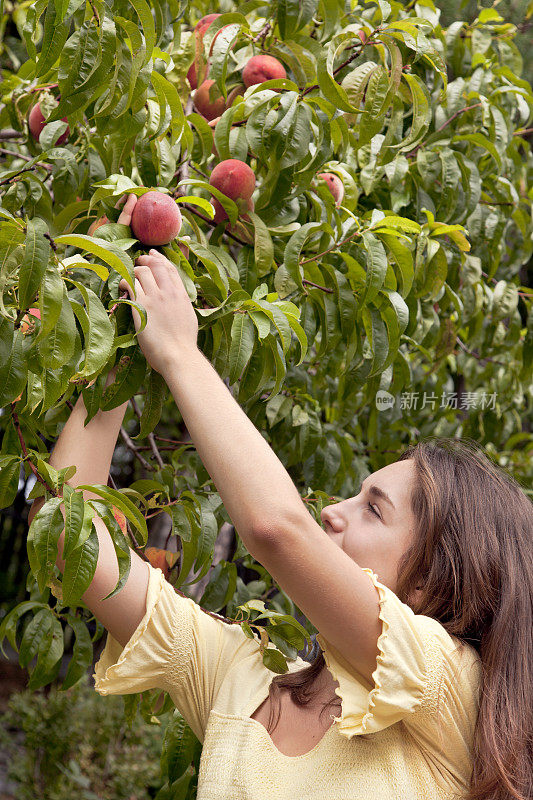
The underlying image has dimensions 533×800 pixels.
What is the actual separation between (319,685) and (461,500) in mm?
353

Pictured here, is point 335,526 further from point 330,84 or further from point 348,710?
point 330,84

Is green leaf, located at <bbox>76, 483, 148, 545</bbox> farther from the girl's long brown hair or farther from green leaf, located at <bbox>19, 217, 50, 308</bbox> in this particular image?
the girl's long brown hair

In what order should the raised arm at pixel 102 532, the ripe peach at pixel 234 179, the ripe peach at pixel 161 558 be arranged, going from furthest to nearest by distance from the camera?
the ripe peach at pixel 161 558 < the ripe peach at pixel 234 179 < the raised arm at pixel 102 532

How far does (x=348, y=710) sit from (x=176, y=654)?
12.2 inches

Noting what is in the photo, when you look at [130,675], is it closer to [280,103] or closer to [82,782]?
[280,103]

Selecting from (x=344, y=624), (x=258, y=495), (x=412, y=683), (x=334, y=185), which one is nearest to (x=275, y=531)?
(x=258, y=495)

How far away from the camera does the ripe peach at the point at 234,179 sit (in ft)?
4.47

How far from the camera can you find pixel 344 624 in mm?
1005

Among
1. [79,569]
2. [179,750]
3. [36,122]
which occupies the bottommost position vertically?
[179,750]

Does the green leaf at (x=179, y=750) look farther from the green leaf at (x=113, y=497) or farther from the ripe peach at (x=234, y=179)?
the ripe peach at (x=234, y=179)

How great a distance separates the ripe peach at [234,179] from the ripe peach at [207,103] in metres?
0.31

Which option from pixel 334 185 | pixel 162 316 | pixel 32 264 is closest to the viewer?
pixel 32 264

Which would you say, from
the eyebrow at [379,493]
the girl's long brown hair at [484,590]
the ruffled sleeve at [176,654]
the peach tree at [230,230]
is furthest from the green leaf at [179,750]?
the eyebrow at [379,493]

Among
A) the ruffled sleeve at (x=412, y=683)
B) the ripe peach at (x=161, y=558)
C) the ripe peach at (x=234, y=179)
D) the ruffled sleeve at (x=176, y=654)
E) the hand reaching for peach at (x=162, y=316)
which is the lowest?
the ripe peach at (x=161, y=558)
